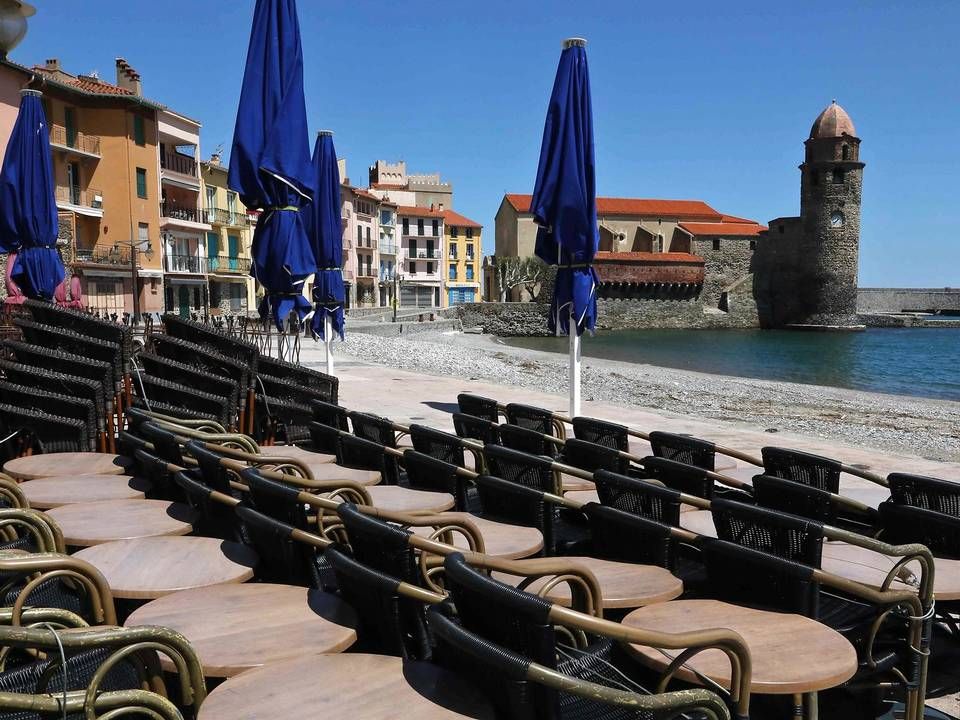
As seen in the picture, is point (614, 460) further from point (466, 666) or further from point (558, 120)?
point (558, 120)

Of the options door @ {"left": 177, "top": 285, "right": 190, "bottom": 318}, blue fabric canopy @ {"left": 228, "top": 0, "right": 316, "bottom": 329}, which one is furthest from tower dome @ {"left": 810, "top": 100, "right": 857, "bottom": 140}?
blue fabric canopy @ {"left": 228, "top": 0, "right": 316, "bottom": 329}

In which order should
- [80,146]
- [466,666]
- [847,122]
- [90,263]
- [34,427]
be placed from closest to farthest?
1. [466,666]
2. [34,427]
3. [90,263]
4. [80,146]
5. [847,122]

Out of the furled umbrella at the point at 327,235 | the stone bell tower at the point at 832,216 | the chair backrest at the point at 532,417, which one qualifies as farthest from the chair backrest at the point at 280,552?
the stone bell tower at the point at 832,216

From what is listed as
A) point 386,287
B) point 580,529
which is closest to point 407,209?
point 386,287

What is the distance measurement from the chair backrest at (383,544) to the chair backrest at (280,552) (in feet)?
1.13

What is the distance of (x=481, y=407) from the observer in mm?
6141

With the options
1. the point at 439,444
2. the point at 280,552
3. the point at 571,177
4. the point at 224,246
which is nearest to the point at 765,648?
the point at 280,552

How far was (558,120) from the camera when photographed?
7.91 m

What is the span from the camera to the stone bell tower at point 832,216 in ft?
228

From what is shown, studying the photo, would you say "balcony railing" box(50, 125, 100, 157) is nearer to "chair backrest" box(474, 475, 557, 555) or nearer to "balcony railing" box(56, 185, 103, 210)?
"balcony railing" box(56, 185, 103, 210)

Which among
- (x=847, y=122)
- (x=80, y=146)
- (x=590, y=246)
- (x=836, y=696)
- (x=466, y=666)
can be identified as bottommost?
(x=836, y=696)

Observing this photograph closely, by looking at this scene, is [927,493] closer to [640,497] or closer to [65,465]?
[640,497]

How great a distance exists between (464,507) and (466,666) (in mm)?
2007

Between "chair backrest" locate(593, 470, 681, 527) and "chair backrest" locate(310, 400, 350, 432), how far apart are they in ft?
7.29
